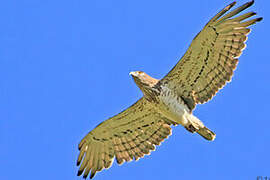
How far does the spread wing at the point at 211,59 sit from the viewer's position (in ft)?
47.1

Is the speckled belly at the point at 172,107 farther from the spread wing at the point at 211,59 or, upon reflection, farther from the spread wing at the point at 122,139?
the spread wing at the point at 122,139

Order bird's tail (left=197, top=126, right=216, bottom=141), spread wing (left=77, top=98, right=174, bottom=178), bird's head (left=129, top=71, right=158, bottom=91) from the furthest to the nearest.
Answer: spread wing (left=77, top=98, right=174, bottom=178), bird's head (left=129, top=71, right=158, bottom=91), bird's tail (left=197, top=126, right=216, bottom=141)

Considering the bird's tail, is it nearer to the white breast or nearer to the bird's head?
Result: the white breast

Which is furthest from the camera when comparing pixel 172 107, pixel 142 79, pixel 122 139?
pixel 122 139

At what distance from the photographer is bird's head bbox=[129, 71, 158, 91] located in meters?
14.9

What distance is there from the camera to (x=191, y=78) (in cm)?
1515

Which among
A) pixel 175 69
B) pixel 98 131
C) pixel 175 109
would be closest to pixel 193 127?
pixel 175 109

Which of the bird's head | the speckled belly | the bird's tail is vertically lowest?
the bird's tail

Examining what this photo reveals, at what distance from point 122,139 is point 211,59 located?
3.52 meters

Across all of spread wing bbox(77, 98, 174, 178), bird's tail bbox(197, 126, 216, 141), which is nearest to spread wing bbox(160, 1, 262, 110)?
bird's tail bbox(197, 126, 216, 141)

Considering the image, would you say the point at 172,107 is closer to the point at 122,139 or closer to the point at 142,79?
the point at 142,79

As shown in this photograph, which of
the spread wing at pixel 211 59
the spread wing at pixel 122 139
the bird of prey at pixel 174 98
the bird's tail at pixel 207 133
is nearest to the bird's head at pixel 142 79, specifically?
the bird of prey at pixel 174 98

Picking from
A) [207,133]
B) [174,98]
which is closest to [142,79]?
[174,98]

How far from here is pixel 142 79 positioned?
48.9ft
